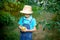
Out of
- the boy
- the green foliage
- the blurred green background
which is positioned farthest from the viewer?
the green foliage

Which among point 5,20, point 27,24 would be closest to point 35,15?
point 5,20

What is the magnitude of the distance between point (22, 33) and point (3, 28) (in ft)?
5.45

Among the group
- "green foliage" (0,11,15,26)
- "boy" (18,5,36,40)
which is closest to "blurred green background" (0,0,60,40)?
"green foliage" (0,11,15,26)

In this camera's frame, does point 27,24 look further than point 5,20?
No

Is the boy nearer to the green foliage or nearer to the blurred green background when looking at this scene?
the blurred green background

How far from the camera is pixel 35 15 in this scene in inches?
277

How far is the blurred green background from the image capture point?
5.31 m

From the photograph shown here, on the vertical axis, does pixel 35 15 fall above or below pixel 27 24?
below

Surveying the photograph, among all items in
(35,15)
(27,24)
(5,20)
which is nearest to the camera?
(27,24)

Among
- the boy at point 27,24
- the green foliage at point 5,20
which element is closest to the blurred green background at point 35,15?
the green foliage at point 5,20

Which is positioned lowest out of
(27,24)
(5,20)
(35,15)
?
(35,15)

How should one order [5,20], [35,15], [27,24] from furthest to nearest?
[35,15]
[5,20]
[27,24]

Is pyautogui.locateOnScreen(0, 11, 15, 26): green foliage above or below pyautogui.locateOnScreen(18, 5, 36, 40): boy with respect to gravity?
below

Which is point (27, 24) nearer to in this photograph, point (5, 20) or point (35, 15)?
point (5, 20)
